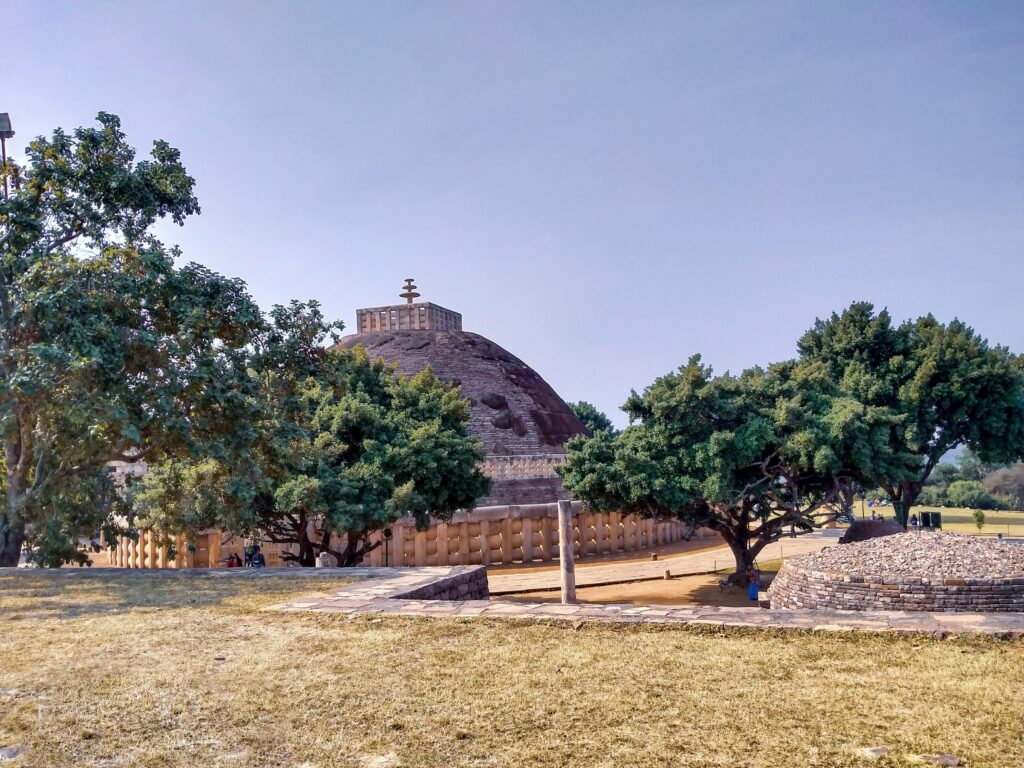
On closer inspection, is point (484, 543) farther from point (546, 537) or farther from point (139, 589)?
point (139, 589)

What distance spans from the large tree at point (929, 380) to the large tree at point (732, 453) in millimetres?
6984

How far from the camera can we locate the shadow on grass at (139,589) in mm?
9016

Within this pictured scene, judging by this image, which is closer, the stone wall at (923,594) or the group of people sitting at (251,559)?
the stone wall at (923,594)

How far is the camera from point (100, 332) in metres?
11.9

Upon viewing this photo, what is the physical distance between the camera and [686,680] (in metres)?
5.52

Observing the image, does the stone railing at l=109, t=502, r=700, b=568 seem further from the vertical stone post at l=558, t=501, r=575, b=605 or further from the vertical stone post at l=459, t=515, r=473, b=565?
the vertical stone post at l=558, t=501, r=575, b=605

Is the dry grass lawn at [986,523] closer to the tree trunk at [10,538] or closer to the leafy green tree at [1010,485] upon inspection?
the leafy green tree at [1010,485]

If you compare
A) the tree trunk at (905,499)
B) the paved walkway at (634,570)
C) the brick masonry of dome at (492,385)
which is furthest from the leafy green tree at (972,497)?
the brick masonry of dome at (492,385)

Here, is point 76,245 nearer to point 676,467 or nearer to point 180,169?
point 180,169

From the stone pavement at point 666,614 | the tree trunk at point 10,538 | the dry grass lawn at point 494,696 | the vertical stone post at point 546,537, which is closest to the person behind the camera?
the dry grass lawn at point 494,696

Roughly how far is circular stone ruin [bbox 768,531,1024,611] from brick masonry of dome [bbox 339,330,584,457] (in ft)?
73.2

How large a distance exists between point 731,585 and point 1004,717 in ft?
56.2

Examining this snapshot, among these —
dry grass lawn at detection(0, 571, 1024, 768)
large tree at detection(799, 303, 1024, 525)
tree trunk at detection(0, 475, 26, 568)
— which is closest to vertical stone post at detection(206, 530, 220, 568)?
tree trunk at detection(0, 475, 26, 568)

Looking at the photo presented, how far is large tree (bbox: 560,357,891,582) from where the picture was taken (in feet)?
62.2
